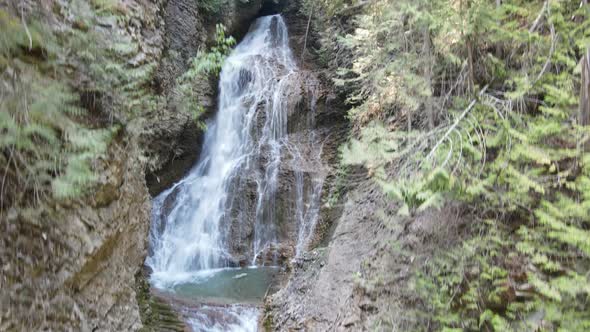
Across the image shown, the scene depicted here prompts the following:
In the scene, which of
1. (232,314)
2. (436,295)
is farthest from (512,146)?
(232,314)

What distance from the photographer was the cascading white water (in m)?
12.2

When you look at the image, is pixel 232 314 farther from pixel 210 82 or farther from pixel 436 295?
pixel 210 82

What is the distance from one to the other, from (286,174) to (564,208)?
31.2 ft

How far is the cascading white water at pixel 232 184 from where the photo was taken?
39.9ft

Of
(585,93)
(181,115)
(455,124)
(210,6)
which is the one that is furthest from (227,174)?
(585,93)

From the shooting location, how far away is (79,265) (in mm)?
3756

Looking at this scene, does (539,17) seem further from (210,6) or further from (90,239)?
(210,6)

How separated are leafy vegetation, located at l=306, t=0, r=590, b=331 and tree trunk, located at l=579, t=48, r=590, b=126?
0.01 m

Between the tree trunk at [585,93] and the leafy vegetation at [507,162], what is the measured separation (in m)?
0.01

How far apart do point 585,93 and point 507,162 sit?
3.01 feet

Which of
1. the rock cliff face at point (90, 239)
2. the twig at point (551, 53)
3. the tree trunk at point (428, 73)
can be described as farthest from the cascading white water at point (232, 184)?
the twig at point (551, 53)

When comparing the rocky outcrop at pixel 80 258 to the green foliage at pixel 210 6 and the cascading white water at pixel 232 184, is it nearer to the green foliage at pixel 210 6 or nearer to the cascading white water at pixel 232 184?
the cascading white water at pixel 232 184

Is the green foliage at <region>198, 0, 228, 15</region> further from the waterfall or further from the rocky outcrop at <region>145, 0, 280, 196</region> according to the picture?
the waterfall

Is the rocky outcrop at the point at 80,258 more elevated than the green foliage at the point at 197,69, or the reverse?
the green foliage at the point at 197,69
